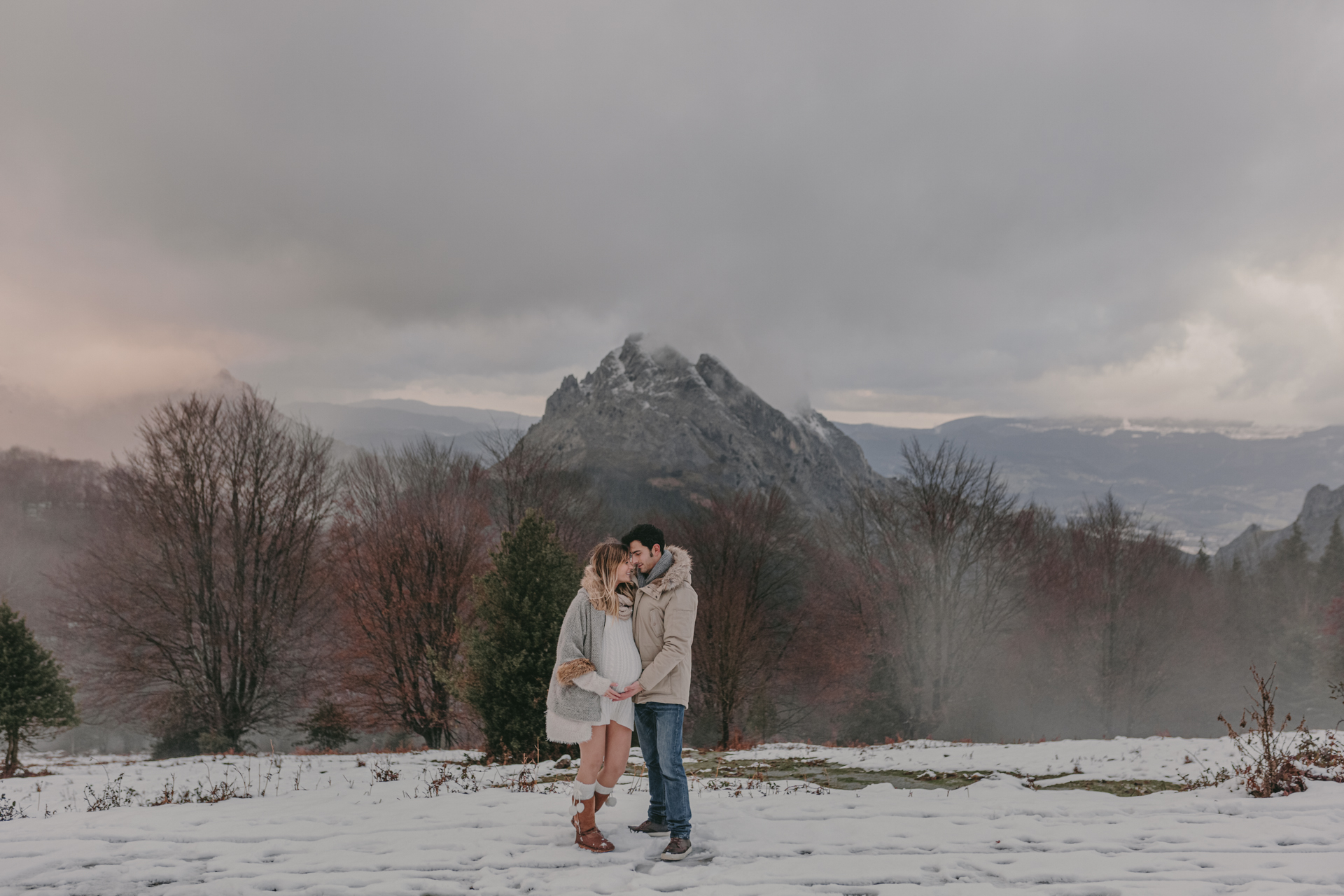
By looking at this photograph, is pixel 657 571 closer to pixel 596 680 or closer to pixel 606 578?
pixel 606 578

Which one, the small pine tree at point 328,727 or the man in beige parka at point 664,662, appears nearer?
the man in beige parka at point 664,662

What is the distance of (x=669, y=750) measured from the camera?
16.2 ft

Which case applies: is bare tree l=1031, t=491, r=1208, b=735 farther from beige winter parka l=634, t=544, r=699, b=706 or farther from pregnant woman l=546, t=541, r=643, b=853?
pregnant woman l=546, t=541, r=643, b=853

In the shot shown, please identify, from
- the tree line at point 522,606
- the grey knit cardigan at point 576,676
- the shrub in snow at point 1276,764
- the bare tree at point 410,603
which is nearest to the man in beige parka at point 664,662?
the grey knit cardigan at point 576,676

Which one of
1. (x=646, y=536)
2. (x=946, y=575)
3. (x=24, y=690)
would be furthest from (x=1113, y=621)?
(x=24, y=690)

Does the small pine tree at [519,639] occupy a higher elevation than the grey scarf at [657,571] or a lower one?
lower

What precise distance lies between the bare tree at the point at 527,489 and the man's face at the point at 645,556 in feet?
67.6

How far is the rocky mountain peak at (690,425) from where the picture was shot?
475ft

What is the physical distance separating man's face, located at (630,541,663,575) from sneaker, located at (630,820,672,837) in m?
2.15

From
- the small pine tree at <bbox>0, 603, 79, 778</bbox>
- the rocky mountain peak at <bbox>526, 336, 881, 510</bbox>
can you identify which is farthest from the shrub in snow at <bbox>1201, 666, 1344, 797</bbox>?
the rocky mountain peak at <bbox>526, 336, 881, 510</bbox>

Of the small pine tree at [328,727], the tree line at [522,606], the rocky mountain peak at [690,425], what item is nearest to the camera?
the tree line at [522,606]

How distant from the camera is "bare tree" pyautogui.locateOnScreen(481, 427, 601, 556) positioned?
27188mm

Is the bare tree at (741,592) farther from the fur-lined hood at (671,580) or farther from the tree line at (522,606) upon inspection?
the fur-lined hood at (671,580)

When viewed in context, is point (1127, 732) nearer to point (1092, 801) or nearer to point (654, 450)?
point (1092, 801)
